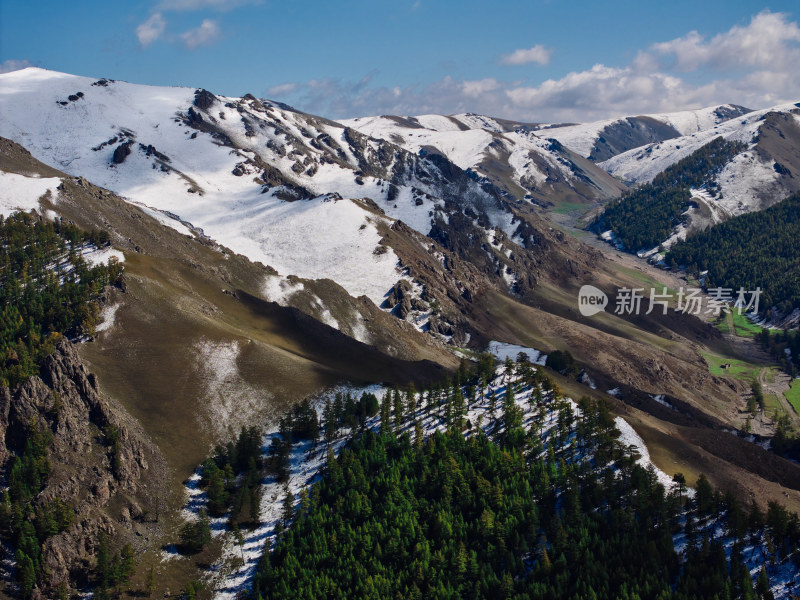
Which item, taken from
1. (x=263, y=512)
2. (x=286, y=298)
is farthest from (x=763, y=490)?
(x=286, y=298)

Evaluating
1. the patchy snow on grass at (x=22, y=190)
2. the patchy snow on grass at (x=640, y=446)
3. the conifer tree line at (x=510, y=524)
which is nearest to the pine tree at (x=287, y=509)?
the conifer tree line at (x=510, y=524)

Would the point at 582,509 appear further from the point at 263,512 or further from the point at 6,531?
the point at 6,531

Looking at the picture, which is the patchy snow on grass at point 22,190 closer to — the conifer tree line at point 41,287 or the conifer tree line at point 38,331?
the conifer tree line at point 38,331

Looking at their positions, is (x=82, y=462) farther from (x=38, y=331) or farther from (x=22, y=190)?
(x=22, y=190)

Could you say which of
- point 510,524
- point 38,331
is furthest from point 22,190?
point 510,524

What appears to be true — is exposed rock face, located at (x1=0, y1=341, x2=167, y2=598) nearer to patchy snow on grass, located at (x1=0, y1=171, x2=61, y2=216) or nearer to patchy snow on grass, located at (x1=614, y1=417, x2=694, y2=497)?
patchy snow on grass, located at (x1=614, y1=417, x2=694, y2=497)
